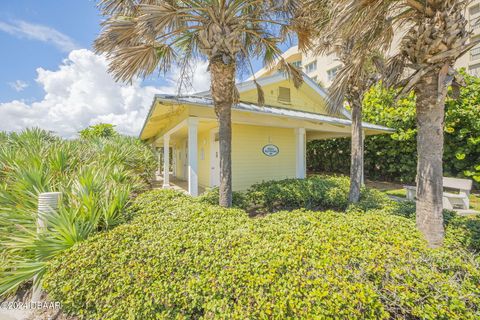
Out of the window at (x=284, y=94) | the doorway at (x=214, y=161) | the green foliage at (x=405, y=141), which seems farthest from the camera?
the window at (x=284, y=94)

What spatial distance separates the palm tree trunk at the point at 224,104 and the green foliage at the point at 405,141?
5101mm

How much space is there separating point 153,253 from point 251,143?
27.4 feet

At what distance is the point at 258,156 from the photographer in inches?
435

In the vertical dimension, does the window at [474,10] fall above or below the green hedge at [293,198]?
above

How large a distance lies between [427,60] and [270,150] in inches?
311

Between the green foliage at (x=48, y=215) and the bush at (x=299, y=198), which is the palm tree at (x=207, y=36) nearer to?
the bush at (x=299, y=198)

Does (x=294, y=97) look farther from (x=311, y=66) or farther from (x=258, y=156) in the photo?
(x=311, y=66)

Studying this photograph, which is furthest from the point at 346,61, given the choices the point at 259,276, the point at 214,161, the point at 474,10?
the point at 474,10

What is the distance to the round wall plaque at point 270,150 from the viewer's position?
1114 cm

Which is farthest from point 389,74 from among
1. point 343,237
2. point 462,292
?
point 462,292

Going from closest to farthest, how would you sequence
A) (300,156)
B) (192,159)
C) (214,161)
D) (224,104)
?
(224,104), (192,159), (300,156), (214,161)

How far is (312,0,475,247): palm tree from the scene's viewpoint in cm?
346

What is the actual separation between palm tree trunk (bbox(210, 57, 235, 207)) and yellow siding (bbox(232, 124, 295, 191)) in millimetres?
4352

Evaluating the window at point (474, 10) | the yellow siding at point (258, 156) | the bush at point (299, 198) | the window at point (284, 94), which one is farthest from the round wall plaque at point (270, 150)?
the window at point (474, 10)
